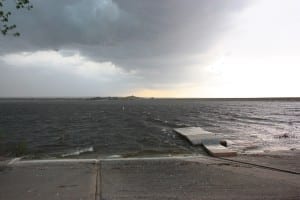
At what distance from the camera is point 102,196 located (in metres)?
9.38

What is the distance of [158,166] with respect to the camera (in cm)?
1375

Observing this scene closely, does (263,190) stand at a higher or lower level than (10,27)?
lower

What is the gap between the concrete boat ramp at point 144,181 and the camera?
952 centimetres

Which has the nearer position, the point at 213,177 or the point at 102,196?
the point at 102,196

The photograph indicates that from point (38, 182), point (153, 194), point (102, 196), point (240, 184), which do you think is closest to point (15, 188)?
point (38, 182)

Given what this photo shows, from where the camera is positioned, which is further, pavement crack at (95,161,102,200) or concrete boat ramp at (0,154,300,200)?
concrete boat ramp at (0,154,300,200)

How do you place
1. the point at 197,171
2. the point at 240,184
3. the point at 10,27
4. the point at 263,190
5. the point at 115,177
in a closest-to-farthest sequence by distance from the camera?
1. the point at 10,27
2. the point at 263,190
3. the point at 240,184
4. the point at 115,177
5. the point at 197,171

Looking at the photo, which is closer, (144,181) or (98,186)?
(98,186)

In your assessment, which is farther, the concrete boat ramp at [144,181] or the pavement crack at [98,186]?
the concrete boat ramp at [144,181]

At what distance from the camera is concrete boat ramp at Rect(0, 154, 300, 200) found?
9.52 meters

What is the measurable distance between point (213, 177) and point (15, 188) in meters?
5.74

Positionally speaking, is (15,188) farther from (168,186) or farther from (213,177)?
(213,177)

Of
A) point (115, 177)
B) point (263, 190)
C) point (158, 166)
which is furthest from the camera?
point (158, 166)

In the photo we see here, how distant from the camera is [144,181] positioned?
11.1 m
